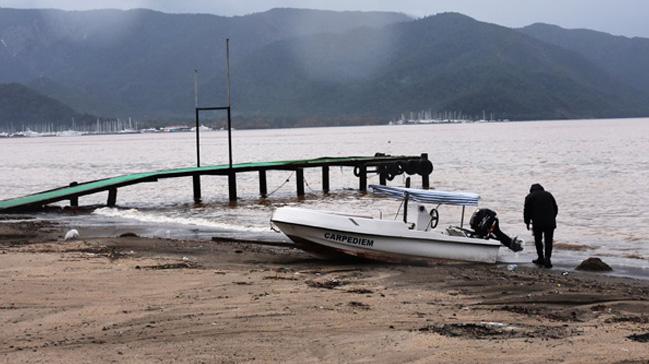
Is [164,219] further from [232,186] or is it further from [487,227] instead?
[487,227]

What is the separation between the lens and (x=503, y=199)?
37562mm

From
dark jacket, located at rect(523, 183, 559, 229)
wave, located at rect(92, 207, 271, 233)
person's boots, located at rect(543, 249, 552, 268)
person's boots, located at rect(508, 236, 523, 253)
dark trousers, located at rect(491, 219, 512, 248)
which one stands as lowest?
wave, located at rect(92, 207, 271, 233)

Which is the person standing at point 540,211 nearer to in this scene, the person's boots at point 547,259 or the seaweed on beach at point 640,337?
the person's boots at point 547,259

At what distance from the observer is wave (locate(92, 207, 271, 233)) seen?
997 inches

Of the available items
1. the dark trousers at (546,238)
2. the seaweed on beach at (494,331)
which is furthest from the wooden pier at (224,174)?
the seaweed on beach at (494,331)

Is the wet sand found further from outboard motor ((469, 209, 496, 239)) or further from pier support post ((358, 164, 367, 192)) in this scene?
pier support post ((358, 164, 367, 192))

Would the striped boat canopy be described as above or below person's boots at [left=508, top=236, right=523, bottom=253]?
above

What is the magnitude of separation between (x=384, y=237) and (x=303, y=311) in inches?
219

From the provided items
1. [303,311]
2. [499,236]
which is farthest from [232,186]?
[303,311]

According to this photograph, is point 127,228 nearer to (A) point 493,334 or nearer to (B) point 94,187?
(B) point 94,187

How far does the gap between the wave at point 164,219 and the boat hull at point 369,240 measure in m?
7.66

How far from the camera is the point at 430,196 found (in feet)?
54.4

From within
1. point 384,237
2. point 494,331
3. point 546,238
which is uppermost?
point 384,237

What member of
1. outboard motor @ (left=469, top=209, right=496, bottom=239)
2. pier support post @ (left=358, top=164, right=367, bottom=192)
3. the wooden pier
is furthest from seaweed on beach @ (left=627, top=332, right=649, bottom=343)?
pier support post @ (left=358, top=164, right=367, bottom=192)
